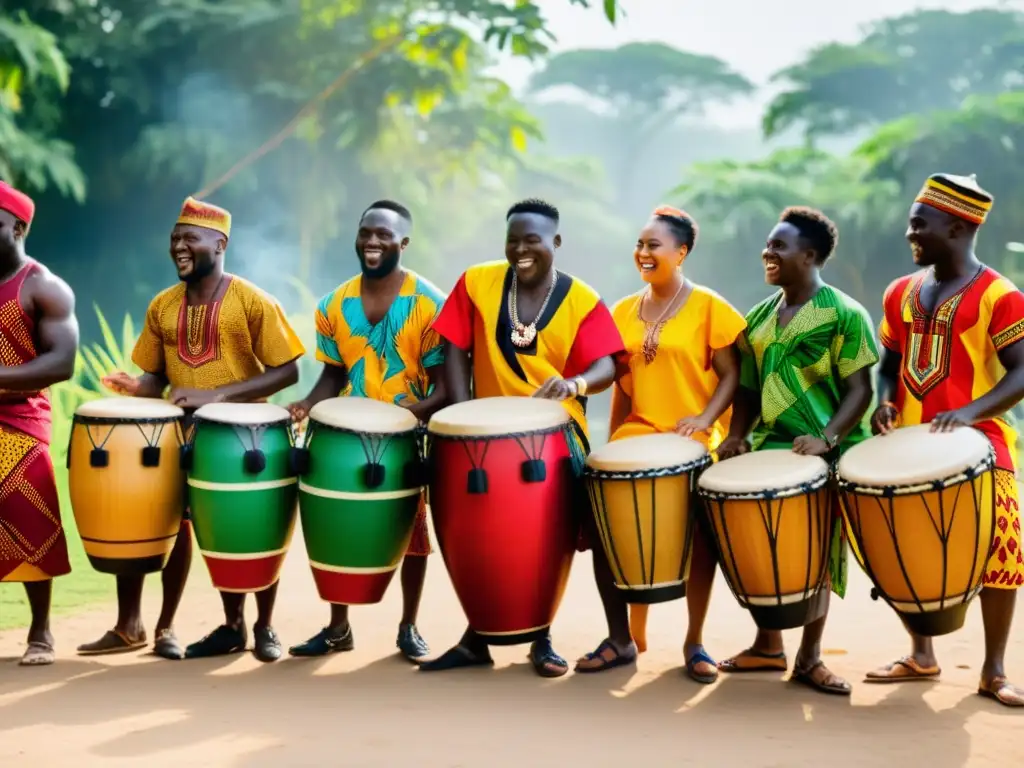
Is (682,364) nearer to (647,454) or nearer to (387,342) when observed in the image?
(647,454)

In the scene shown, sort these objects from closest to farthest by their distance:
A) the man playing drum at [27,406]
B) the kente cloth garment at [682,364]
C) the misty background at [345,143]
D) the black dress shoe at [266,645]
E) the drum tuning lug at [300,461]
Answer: the drum tuning lug at [300,461] → the kente cloth garment at [682,364] → the man playing drum at [27,406] → the black dress shoe at [266,645] → the misty background at [345,143]

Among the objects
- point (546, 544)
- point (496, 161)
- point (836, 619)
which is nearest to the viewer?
point (546, 544)

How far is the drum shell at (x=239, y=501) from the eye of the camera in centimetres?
541

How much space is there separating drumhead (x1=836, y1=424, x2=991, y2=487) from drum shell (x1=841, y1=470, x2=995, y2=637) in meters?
0.05

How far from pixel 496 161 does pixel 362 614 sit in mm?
21316

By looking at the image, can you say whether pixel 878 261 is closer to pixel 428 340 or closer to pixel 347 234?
pixel 347 234

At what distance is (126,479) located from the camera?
218 inches

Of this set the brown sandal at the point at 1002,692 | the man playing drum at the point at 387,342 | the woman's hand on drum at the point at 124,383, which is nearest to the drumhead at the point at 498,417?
the man playing drum at the point at 387,342

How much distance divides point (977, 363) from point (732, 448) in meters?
1.00

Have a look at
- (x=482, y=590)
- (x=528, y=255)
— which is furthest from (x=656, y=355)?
(x=482, y=590)

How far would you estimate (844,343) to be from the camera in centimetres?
530

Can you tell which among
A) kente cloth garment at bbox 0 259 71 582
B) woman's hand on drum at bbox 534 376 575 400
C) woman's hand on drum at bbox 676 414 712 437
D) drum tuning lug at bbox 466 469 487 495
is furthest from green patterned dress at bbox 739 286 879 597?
kente cloth garment at bbox 0 259 71 582

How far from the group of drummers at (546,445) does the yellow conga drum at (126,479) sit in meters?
0.01

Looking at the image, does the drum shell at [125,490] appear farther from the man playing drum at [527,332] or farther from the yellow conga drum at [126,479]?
the man playing drum at [527,332]
